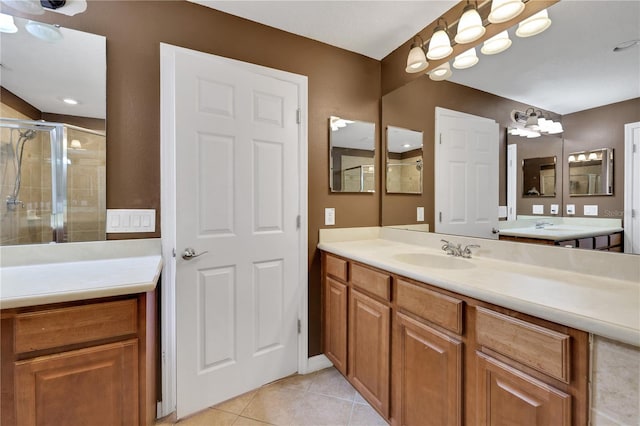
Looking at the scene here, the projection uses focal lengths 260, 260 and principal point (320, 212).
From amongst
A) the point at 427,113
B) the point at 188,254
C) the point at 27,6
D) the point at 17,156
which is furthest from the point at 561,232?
the point at 27,6

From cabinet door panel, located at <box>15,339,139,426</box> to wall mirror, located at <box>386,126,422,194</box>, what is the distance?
190 centimetres

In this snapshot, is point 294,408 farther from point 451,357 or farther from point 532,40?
point 532,40

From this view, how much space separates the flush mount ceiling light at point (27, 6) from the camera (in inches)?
49.4

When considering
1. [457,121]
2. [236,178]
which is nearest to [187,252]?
[236,178]

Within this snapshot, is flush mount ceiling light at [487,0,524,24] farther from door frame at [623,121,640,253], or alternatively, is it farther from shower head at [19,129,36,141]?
shower head at [19,129,36,141]

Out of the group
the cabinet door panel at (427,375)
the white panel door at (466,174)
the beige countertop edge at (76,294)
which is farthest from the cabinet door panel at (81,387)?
the white panel door at (466,174)

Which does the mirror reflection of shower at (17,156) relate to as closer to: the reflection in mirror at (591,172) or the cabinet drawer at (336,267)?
the cabinet drawer at (336,267)

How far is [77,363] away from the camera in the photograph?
37.4 inches

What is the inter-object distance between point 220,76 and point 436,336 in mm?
1804

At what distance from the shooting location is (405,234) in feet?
6.49

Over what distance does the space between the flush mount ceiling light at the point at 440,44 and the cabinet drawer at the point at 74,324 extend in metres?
2.03

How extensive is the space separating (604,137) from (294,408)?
6.72 ft

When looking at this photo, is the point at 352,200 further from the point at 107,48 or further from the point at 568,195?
the point at 107,48

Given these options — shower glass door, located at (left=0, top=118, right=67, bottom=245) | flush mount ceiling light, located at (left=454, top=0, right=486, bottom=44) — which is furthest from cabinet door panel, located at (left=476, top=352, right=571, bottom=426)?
shower glass door, located at (left=0, top=118, right=67, bottom=245)
